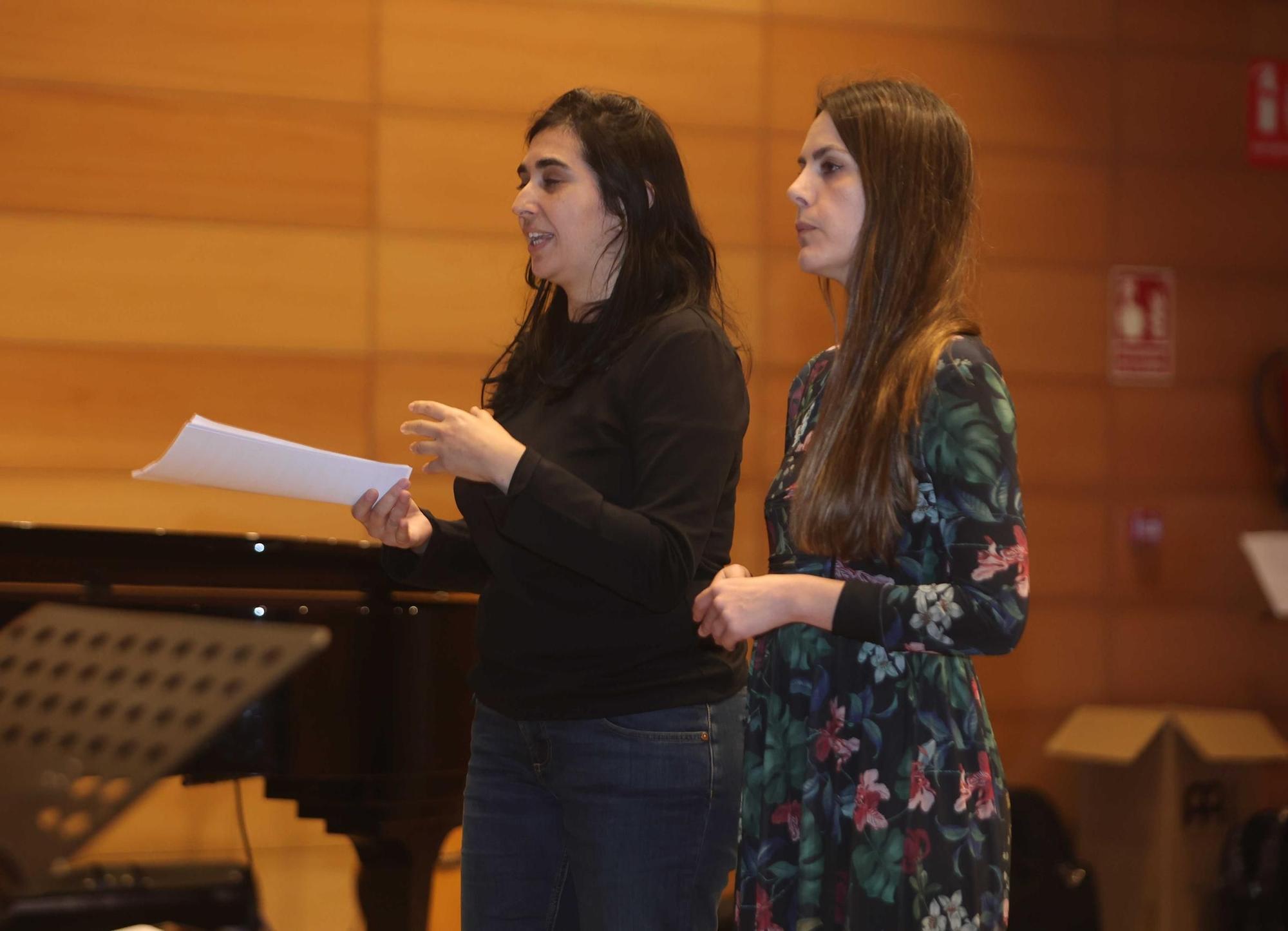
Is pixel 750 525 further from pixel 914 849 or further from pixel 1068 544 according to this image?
pixel 914 849

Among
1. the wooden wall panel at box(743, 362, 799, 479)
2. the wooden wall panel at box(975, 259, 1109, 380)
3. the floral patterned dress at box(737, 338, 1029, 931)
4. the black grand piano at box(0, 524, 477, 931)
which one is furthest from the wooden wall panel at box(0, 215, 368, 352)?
the floral patterned dress at box(737, 338, 1029, 931)

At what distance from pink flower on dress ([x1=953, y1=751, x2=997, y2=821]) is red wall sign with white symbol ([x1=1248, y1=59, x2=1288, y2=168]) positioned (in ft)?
13.8

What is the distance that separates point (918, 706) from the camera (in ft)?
4.82

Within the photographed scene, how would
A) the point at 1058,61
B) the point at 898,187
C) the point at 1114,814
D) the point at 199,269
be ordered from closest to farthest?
the point at 898,187 < the point at 199,269 < the point at 1114,814 < the point at 1058,61

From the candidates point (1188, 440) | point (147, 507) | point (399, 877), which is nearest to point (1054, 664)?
point (1188, 440)

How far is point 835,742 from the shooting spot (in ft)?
4.90

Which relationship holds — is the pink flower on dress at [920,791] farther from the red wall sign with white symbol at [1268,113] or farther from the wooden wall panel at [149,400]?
the red wall sign with white symbol at [1268,113]

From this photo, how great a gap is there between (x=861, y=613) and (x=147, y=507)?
3029 mm

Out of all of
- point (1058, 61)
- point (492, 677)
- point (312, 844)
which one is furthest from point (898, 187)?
point (1058, 61)

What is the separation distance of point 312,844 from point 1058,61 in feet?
11.4

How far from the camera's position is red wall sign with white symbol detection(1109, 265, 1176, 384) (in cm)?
489

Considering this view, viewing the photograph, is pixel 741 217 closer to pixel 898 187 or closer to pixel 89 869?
pixel 898 187

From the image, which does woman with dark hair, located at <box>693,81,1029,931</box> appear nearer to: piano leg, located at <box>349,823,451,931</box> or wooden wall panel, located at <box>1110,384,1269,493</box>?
piano leg, located at <box>349,823,451,931</box>

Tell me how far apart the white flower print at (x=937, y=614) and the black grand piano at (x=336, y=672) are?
1.40 m
